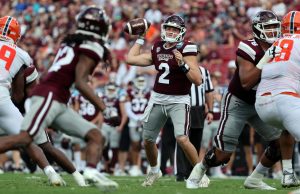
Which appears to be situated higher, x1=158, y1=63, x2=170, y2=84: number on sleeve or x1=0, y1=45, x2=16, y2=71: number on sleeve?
Result: x1=0, y1=45, x2=16, y2=71: number on sleeve

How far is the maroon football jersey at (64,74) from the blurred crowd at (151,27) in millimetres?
7592

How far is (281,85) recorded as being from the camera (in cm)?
760

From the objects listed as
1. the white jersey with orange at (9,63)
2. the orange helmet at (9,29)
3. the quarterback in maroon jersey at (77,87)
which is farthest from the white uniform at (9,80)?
the quarterback in maroon jersey at (77,87)

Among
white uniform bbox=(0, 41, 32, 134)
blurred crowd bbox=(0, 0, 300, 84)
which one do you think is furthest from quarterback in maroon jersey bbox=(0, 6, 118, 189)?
blurred crowd bbox=(0, 0, 300, 84)

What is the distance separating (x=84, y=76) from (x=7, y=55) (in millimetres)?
1845

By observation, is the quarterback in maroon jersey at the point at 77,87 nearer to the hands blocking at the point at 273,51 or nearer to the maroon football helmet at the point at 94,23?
the maroon football helmet at the point at 94,23

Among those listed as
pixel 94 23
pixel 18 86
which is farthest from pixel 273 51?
pixel 18 86

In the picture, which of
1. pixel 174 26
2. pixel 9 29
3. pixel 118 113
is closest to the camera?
pixel 9 29

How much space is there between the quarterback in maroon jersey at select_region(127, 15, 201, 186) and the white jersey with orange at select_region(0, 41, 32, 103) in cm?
127

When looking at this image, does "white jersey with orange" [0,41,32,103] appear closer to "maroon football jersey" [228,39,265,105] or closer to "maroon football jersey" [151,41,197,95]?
"maroon football jersey" [151,41,197,95]

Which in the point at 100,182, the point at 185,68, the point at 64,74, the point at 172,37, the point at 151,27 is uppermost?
the point at 172,37

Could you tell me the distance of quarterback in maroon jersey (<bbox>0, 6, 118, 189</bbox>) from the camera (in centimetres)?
711

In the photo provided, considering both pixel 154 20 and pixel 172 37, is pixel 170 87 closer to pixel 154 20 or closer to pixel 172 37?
pixel 172 37

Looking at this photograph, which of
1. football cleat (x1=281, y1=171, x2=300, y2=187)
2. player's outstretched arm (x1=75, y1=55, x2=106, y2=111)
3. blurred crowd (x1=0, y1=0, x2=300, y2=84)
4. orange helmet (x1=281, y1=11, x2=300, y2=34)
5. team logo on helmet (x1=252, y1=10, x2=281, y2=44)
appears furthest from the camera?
blurred crowd (x1=0, y1=0, x2=300, y2=84)
